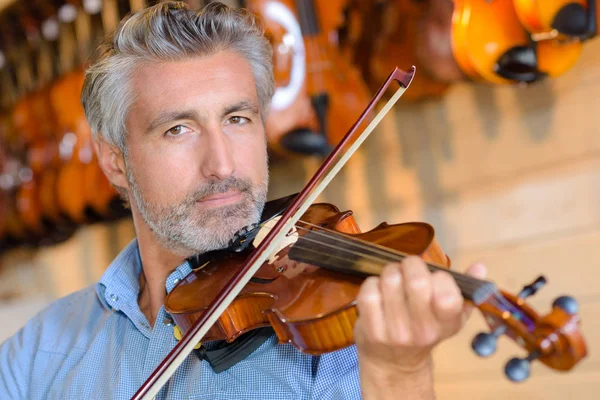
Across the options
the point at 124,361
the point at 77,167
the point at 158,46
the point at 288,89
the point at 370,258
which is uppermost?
the point at 158,46

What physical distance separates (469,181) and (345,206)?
15.0 inches

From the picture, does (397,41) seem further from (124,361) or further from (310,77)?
(124,361)

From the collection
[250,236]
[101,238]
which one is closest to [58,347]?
[250,236]

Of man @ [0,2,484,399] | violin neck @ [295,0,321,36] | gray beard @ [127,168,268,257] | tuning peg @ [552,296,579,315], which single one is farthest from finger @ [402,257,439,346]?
violin neck @ [295,0,321,36]

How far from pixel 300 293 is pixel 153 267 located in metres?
0.48

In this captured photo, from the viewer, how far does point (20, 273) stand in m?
2.93

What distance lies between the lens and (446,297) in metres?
0.73

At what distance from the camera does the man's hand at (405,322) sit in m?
0.74

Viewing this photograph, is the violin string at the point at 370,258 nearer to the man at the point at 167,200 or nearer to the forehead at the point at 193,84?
the man at the point at 167,200

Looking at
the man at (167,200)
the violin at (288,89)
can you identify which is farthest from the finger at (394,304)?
the violin at (288,89)

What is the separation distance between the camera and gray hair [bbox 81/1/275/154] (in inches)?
49.4

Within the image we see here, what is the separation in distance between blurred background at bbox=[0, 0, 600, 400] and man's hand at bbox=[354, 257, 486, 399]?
2.10 ft

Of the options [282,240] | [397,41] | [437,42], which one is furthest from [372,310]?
[397,41]

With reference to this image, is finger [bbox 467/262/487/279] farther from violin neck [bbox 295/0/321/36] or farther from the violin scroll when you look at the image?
violin neck [bbox 295/0/321/36]
